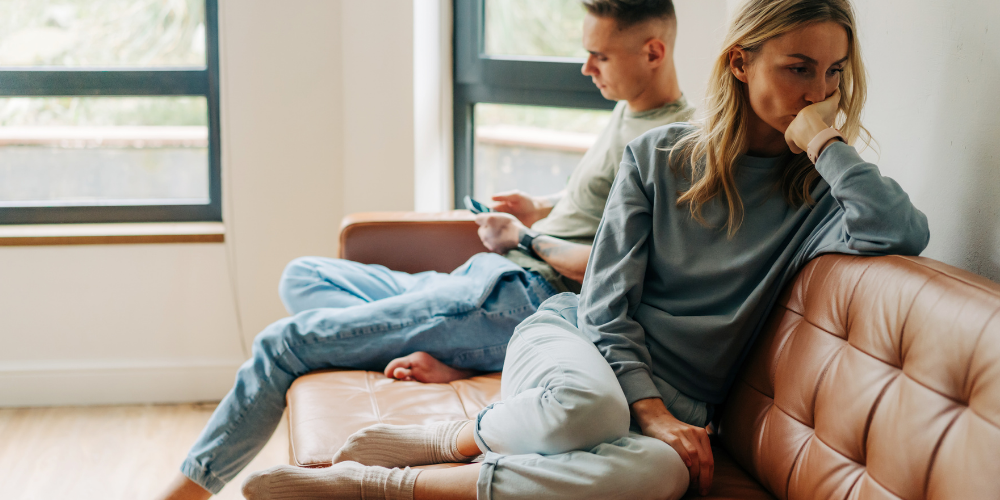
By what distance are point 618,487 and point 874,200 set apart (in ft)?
1.78

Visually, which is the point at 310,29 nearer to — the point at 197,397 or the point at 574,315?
the point at 197,397

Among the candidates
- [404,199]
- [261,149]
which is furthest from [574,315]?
[261,149]

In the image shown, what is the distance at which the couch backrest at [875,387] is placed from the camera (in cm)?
84

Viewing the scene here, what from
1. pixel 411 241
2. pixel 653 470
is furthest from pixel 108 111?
pixel 653 470

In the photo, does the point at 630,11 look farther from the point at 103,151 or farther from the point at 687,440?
the point at 103,151

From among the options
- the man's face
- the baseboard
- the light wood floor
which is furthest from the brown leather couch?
the baseboard

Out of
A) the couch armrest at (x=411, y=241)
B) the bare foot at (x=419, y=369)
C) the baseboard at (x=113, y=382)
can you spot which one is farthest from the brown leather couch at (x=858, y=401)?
the baseboard at (x=113, y=382)

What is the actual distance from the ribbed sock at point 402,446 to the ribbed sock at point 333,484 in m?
0.11

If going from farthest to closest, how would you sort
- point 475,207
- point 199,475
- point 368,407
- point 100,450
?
point 100,450, point 475,207, point 199,475, point 368,407

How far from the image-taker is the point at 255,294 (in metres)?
2.75

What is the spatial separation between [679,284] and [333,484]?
0.65 metres

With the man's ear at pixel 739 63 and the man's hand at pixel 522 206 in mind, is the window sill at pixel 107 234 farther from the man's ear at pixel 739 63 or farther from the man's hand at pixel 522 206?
the man's ear at pixel 739 63

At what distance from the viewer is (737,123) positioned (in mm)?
1268

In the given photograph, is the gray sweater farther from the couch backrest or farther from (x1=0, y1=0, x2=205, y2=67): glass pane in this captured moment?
(x1=0, y1=0, x2=205, y2=67): glass pane
